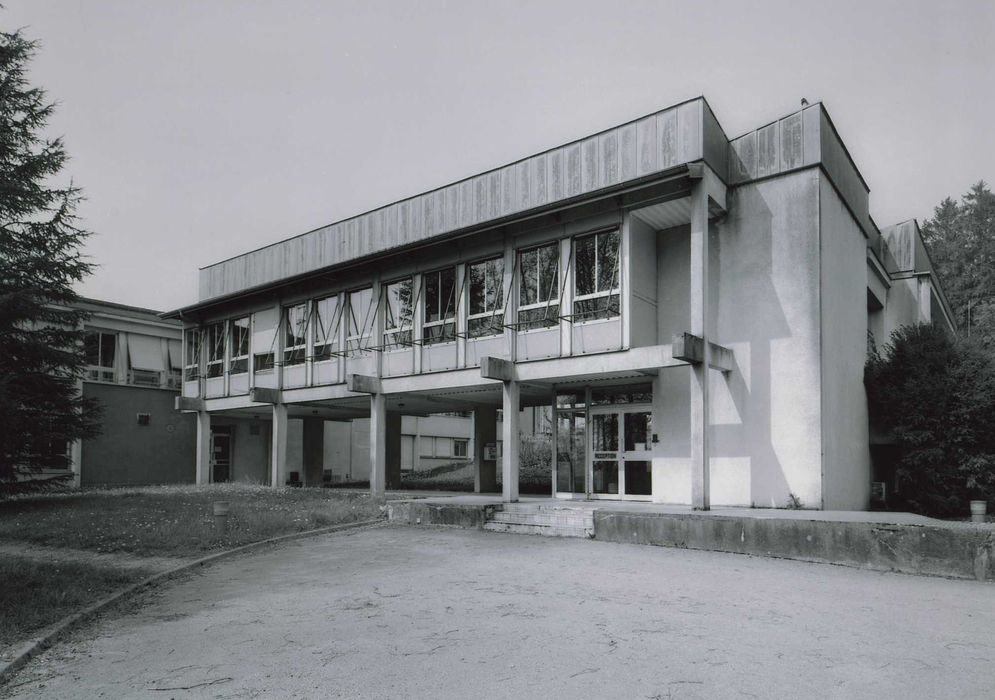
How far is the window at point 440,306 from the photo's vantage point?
746 inches

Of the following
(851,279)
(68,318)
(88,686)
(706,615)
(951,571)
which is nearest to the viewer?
(88,686)

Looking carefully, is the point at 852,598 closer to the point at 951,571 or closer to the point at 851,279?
the point at 951,571

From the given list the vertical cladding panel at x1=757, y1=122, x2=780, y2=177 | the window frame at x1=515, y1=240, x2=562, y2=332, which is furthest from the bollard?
the vertical cladding panel at x1=757, y1=122, x2=780, y2=177

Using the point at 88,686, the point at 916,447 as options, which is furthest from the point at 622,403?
the point at 88,686

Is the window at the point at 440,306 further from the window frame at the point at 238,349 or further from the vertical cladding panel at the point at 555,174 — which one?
the window frame at the point at 238,349

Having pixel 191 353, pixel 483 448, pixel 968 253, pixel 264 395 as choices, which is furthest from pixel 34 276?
pixel 968 253

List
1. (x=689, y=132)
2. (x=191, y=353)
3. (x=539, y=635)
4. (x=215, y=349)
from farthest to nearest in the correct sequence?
(x=191, y=353) → (x=215, y=349) → (x=689, y=132) → (x=539, y=635)

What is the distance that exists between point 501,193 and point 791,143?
6524mm

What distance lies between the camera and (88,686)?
5.47m

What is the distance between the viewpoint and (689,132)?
14.6 m

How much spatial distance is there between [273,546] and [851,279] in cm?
1348

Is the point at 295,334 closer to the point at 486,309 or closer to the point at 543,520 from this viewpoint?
the point at 486,309

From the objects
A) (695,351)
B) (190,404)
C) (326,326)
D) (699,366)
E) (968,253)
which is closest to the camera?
(695,351)

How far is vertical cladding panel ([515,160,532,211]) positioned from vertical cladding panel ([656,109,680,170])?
3441 millimetres
